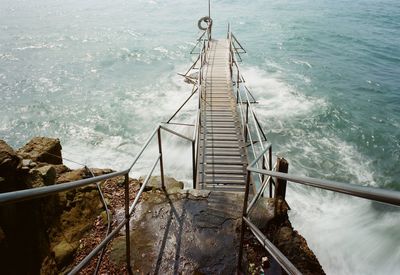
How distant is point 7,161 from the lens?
425 centimetres

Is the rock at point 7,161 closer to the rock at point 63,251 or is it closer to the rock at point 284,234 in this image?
the rock at point 63,251

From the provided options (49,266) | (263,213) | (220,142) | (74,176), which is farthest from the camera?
(220,142)

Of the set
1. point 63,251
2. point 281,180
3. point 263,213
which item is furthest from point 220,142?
point 63,251

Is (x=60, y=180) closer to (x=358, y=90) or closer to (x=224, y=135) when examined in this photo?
(x=224, y=135)

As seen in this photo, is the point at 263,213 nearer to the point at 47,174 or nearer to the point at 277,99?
the point at 47,174

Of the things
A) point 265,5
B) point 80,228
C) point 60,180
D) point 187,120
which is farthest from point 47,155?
point 265,5

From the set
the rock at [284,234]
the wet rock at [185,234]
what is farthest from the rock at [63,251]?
the rock at [284,234]

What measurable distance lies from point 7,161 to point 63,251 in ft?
5.09

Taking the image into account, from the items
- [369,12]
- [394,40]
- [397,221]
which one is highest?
[369,12]

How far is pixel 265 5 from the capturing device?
54.8 m

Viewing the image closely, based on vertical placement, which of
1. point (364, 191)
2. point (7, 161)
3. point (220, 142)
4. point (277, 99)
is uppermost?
point (364, 191)

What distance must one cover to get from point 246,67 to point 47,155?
→ 22.1m

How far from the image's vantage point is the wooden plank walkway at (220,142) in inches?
288

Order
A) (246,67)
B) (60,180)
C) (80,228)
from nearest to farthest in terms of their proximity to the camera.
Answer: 1. (80,228)
2. (60,180)
3. (246,67)
